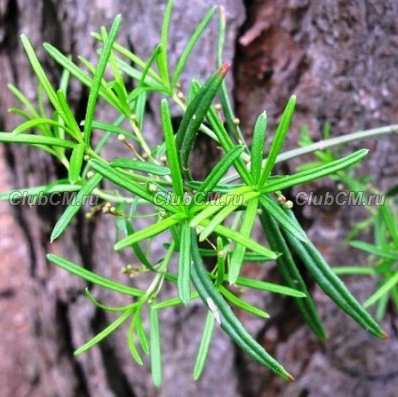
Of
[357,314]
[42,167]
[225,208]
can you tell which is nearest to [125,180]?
[225,208]

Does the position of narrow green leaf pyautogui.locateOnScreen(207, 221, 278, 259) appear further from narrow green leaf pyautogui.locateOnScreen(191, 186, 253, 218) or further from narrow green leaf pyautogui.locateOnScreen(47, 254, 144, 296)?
narrow green leaf pyautogui.locateOnScreen(47, 254, 144, 296)

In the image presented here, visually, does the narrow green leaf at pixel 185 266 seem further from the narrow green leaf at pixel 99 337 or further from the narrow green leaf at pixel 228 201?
the narrow green leaf at pixel 99 337

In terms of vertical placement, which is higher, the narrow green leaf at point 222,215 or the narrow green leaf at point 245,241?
the narrow green leaf at point 222,215

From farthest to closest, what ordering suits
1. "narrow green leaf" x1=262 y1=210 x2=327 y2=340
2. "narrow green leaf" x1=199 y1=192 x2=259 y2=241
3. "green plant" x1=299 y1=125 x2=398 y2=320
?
"green plant" x1=299 y1=125 x2=398 y2=320, "narrow green leaf" x1=262 y1=210 x2=327 y2=340, "narrow green leaf" x1=199 y1=192 x2=259 y2=241

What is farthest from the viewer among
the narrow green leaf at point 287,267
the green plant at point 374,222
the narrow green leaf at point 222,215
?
Result: the green plant at point 374,222

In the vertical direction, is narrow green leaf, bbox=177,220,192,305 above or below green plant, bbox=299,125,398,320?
above

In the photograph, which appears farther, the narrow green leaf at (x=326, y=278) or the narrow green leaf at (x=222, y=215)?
the narrow green leaf at (x=326, y=278)

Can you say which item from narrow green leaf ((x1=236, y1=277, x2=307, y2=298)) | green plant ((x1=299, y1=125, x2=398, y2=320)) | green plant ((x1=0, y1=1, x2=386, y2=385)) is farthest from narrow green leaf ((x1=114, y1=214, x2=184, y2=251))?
green plant ((x1=299, y1=125, x2=398, y2=320))

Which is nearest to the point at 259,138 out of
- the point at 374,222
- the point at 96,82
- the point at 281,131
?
the point at 281,131

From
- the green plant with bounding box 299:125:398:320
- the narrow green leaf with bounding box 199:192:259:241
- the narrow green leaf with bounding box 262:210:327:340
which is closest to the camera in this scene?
the narrow green leaf with bounding box 199:192:259:241

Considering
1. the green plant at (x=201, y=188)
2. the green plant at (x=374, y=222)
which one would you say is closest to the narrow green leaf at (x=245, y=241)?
the green plant at (x=201, y=188)
